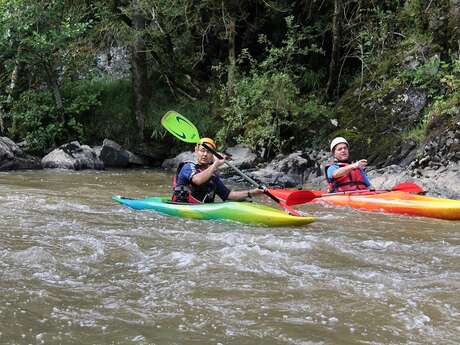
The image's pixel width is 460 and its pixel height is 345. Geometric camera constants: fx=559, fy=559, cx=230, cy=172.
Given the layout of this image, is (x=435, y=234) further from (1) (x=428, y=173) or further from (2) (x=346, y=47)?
(2) (x=346, y=47)

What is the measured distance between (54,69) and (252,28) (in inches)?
184

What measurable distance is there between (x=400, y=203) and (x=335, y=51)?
552cm

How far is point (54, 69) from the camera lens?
12.8 meters

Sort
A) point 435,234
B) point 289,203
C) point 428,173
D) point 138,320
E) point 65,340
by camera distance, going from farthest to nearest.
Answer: point 428,173 → point 289,203 → point 435,234 → point 138,320 → point 65,340

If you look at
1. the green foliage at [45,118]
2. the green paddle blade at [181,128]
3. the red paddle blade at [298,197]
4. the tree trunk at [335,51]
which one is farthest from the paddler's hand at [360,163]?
the green foliage at [45,118]

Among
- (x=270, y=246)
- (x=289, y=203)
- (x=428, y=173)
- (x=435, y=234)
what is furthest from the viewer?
(x=428, y=173)

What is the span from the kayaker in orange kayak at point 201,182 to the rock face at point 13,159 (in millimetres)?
5934

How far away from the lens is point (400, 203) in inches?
231

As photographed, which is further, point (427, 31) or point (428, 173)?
point (427, 31)

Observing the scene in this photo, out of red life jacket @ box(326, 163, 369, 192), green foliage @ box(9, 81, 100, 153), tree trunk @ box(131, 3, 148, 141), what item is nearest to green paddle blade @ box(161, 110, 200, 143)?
red life jacket @ box(326, 163, 369, 192)

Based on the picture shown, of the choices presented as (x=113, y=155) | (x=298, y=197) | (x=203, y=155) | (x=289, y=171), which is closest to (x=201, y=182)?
(x=203, y=155)

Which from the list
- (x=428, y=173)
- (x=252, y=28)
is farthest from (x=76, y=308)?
(x=252, y=28)

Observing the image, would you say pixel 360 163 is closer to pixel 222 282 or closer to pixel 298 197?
pixel 298 197

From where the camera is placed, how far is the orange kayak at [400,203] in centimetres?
552
